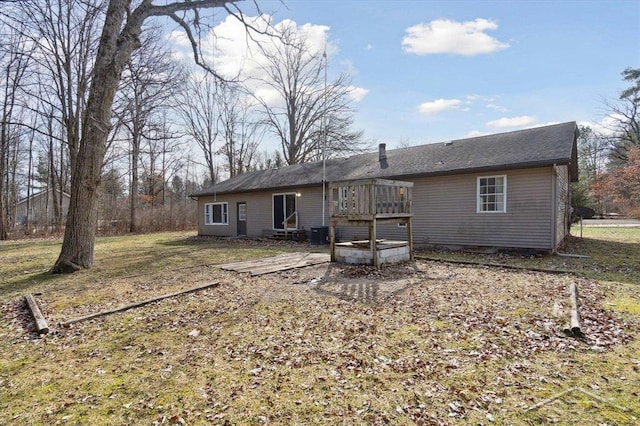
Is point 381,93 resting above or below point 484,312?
above

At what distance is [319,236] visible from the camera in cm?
1406

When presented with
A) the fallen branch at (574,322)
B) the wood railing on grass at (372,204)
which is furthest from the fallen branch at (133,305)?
the fallen branch at (574,322)

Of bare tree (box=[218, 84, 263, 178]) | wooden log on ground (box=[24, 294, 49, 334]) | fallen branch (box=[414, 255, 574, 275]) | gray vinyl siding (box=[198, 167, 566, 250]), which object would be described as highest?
bare tree (box=[218, 84, 263, 178])

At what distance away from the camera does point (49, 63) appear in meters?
17.4

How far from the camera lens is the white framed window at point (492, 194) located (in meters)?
10.5

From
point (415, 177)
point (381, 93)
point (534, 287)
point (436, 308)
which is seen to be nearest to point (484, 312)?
point (436, 308)

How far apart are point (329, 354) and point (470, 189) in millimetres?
Result: 9325

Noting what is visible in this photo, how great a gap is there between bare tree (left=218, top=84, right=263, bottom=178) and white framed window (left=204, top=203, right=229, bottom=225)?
1185cm

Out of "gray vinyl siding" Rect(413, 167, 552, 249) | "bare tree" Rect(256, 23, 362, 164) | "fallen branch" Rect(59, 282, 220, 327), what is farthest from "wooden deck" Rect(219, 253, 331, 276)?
"bare tree" Rect(256, 23, 362, 164)

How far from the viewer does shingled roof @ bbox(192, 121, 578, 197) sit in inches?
392

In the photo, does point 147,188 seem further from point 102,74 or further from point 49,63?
point 102,74

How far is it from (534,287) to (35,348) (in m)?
7.49

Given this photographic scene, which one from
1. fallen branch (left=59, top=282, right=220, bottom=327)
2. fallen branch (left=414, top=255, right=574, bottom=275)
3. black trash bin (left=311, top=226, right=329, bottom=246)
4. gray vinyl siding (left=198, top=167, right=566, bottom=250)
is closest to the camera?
fallen branch (left=59, top=282, right=220, bottom=327)

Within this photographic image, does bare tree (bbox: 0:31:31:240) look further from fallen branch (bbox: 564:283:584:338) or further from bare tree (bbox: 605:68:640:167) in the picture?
bare tree (bbox: 605:68:640:167)
